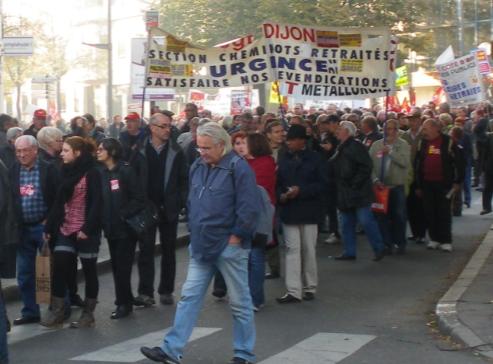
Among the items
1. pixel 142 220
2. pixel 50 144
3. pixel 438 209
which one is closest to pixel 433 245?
pixel 438 209

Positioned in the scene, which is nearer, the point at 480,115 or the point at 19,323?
the point at 19,323

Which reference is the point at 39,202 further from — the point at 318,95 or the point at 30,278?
the point at 318,95

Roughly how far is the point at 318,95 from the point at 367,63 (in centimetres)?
82

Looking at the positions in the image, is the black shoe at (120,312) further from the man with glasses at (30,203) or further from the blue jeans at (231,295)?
the blue jeans at (231,295)

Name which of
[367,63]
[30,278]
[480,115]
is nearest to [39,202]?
[30,278]

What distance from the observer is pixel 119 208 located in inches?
396

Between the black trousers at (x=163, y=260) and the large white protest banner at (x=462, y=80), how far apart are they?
11016mm

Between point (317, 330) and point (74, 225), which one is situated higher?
point (74, 225)

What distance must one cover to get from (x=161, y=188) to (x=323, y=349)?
291 centimetres

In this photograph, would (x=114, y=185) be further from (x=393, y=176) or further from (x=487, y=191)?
(x=487, y=191)

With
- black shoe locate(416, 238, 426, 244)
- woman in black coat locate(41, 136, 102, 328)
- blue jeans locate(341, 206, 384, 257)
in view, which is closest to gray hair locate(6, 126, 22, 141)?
blue jeans locate(341, 206, 384, 257)

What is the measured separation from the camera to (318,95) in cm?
1539

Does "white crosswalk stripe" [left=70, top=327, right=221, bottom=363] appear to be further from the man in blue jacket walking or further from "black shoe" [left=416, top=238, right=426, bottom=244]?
"black shoe" [left=416, top=238, right=426, bottom=244]

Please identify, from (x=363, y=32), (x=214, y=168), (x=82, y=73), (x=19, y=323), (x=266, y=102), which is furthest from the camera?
(x=82, y=73)
